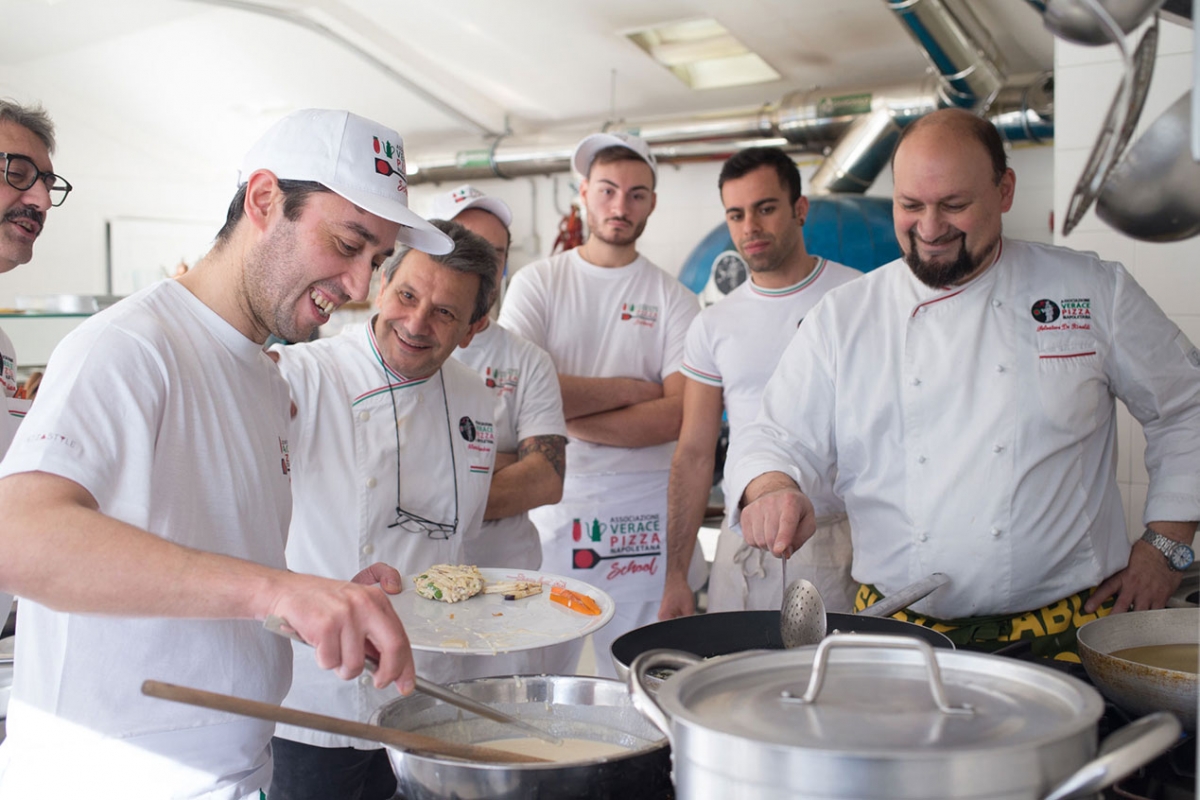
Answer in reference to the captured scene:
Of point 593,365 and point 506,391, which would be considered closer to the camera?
point 506,391

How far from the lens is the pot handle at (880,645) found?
2.80 ft

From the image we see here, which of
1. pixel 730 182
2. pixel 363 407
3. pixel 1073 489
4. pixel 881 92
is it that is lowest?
pixel 1073 489

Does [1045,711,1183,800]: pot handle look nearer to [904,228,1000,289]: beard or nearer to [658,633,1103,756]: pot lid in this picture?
[658,633,1103,756]: pot lid

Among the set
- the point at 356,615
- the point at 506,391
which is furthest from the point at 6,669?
the point at 506,391

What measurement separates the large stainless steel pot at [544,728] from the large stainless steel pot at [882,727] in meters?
0.14

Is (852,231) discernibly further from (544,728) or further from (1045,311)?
(544,728)

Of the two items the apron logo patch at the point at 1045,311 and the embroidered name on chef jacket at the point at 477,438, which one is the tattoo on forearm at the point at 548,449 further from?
the apron logo patch at the point at 1045,311

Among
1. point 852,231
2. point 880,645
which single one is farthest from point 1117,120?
point 852,231

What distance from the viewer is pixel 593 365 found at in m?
3.40

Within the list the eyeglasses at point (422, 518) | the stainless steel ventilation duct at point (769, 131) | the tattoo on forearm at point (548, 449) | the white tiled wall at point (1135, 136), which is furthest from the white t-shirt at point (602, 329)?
the stainless steel ventilation duct at point (769, 131)

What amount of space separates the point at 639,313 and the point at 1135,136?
60.6 inches

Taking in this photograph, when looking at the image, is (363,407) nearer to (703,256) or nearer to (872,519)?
(872,519)

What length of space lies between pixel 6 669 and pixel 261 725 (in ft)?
2.10

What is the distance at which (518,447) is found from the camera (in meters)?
2.78
